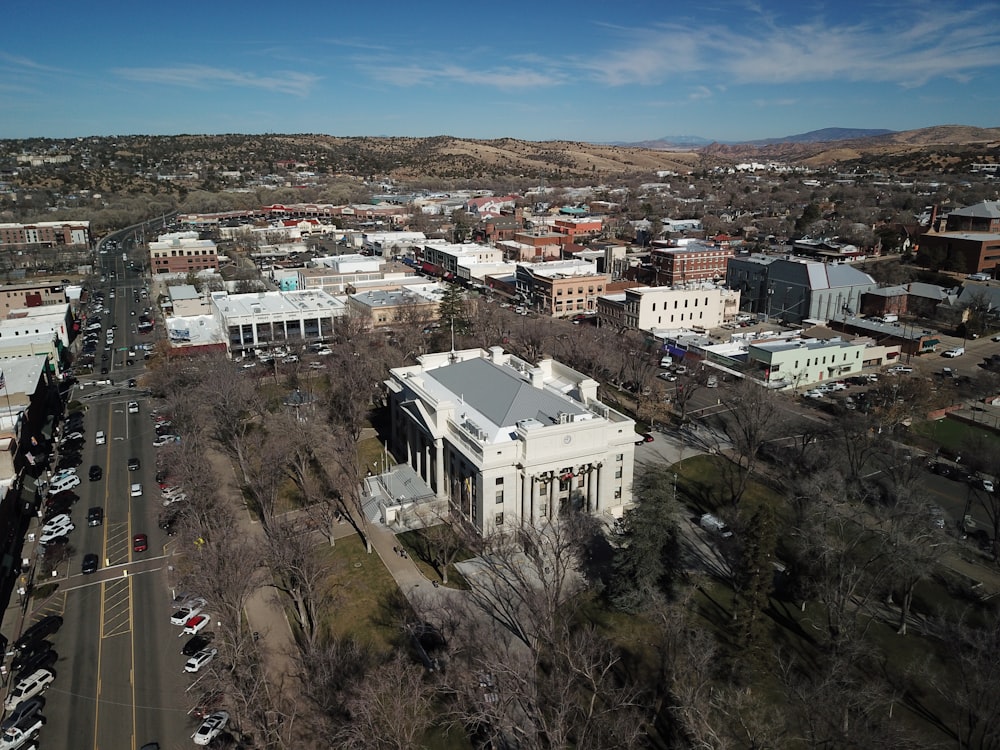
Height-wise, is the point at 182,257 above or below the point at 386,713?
above

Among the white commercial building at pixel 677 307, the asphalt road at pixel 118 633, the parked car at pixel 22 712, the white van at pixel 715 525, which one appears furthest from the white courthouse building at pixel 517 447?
the white commercial building at pixel 677 307

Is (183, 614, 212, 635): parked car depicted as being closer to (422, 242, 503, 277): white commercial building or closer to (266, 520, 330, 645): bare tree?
(266, 520, 330, 645): bare tree

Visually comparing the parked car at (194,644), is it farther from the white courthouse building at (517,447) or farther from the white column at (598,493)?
the white column at (598,493)

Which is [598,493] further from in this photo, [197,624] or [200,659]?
[200,659]

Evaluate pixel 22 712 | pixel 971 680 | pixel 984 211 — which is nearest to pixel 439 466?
pixel 22 712

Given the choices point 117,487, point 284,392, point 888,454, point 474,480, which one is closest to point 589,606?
point 474,480

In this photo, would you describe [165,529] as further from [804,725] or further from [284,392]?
[804,725]
